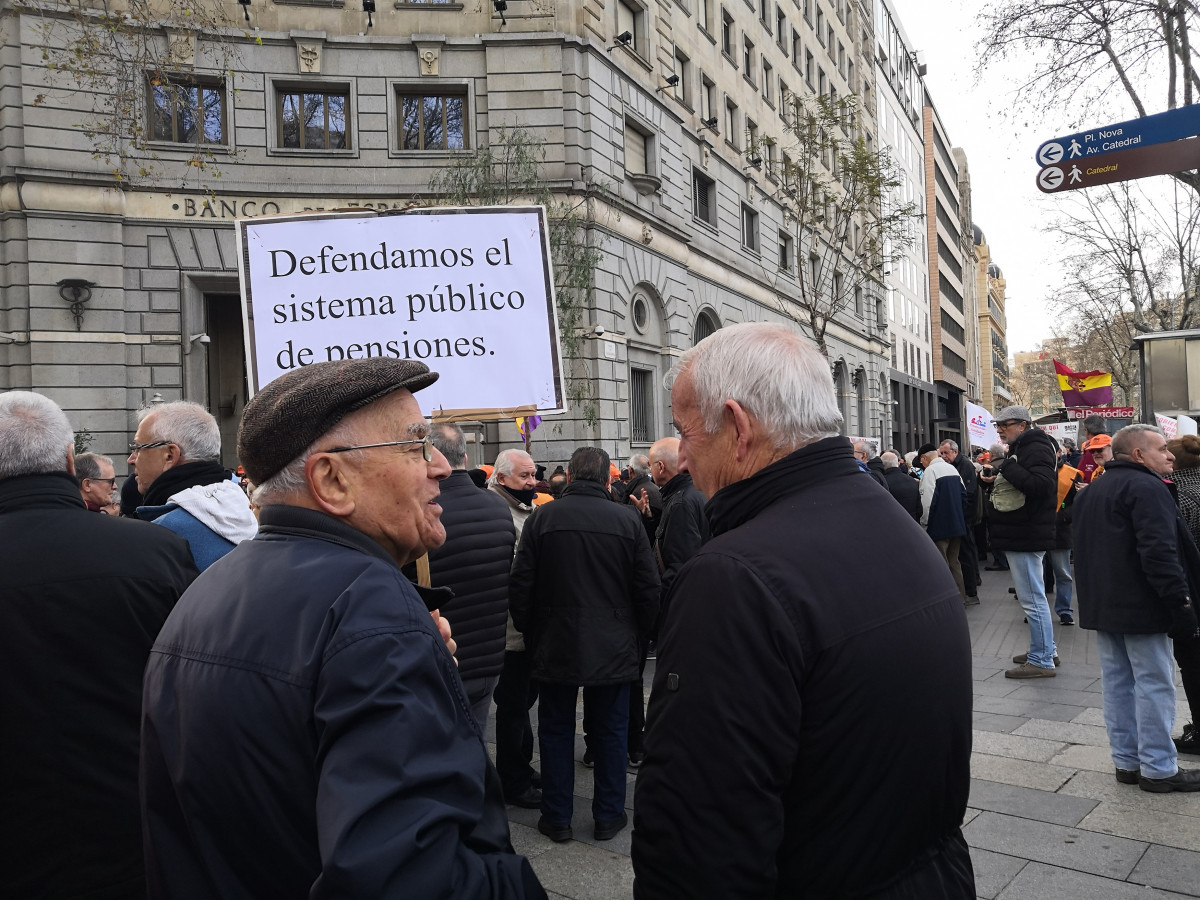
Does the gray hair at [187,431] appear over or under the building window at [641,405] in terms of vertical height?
under

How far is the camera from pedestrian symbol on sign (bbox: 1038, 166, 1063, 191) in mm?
6164

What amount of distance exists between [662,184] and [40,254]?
13.1m

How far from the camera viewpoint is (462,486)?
14.6 feet

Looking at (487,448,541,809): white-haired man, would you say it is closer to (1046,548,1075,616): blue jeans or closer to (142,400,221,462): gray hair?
(142,400,221,462): gray hair

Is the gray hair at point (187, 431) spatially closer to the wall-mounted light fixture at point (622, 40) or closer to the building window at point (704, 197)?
the wall-mounted light fixture at point (622, 40)

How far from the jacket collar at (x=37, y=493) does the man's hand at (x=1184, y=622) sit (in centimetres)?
497

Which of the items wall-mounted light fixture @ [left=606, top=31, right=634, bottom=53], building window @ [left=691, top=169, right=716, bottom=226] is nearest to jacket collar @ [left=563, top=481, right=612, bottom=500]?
wall-mounted light fixture @ [left=606, top=31, right=634, bottom=53]

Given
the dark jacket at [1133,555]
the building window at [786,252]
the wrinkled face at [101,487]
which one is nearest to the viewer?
the dark jacket at [1133,555]

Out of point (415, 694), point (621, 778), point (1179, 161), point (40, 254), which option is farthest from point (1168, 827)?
point (40, 254)

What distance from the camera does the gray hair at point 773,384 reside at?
1.86 m

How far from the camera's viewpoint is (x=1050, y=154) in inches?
241

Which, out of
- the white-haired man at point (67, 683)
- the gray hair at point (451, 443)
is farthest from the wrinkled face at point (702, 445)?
the gray hair at point (451, 443)

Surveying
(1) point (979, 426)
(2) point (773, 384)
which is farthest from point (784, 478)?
(1) point (979, 426)

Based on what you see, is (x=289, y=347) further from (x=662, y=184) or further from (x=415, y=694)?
(x=662, y=184)
